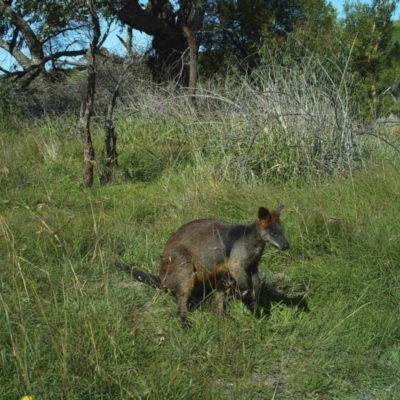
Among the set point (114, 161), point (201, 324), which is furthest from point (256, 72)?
point (201, 324)

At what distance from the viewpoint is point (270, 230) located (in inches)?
201

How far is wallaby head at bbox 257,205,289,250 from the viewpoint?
5070mm

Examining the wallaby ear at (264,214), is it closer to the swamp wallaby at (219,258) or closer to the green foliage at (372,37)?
the swamp wallaby at (219,258)

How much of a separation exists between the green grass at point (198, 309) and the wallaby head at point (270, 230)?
1.33ft

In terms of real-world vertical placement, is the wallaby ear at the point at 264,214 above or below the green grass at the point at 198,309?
above

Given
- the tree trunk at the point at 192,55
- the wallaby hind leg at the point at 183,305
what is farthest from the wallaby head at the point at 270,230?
the tree trunk at the point at 192,55

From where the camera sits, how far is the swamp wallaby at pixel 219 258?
5.10 meters

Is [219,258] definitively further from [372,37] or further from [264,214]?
[372,37]

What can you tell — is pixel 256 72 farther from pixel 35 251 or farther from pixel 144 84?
pixel 35 251

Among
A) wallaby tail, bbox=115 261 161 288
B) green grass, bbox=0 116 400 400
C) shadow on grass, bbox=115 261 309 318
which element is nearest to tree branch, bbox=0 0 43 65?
green grass, bbox=0 116 400 400

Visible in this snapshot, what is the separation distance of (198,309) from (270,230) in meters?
Answer: 0.79

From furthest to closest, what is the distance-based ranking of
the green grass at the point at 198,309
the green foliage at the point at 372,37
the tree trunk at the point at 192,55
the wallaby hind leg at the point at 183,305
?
1. the green foliage at the point at 372,37
2. the tree trunk at the point at 192,55
3. the wallaby hind leg at the point at 183,305
4. the green grass at the point at 198,309

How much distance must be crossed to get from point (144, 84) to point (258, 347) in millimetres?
9804

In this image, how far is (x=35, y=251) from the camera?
19.1ft
